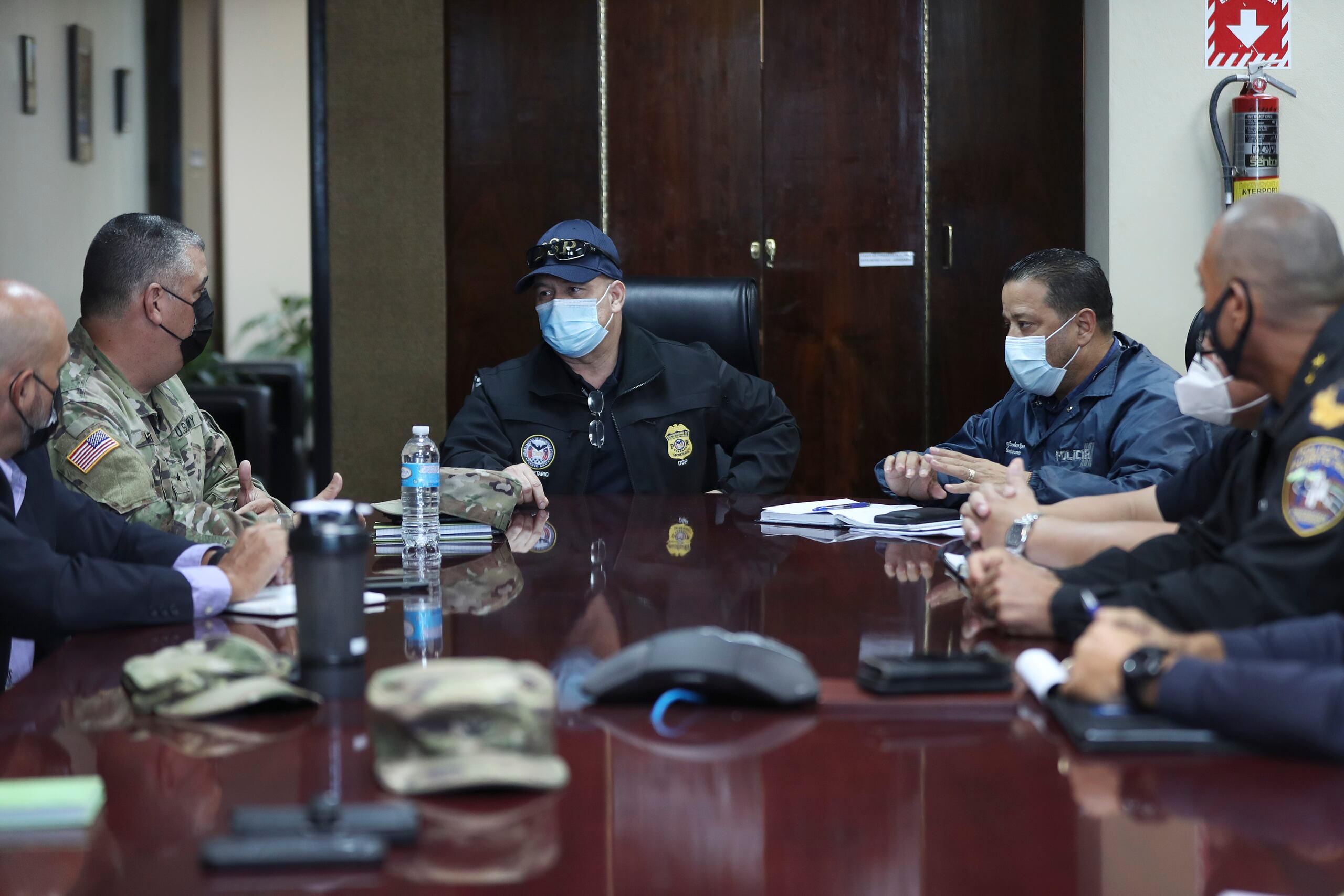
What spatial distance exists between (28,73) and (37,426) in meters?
3.72

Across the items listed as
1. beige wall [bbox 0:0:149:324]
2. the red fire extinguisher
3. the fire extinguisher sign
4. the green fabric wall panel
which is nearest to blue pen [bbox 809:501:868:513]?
the red fire extinguisher

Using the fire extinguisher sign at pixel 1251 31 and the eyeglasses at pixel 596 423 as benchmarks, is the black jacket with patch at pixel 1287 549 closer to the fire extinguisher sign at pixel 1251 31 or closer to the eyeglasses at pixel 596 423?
the eyeglasses at pixel 596 423

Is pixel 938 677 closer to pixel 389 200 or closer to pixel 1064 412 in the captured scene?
pixel 1064 412

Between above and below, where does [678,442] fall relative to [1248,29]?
below

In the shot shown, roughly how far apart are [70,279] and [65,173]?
434mm

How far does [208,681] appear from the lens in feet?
3.97

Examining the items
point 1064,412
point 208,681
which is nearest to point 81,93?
point 1064,412

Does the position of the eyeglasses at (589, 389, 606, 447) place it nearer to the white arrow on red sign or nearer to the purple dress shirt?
the purple dress shirt

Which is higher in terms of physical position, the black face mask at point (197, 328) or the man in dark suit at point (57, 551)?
the black face mask at point (197, 328)

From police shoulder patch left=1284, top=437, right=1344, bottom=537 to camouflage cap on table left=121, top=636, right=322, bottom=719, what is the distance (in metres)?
0.98

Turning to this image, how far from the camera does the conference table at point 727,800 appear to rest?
859 mm

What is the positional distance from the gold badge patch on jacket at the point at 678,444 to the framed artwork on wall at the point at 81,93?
3.57 m

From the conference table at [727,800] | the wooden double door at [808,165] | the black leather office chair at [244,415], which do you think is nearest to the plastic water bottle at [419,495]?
the conference table at [727,800]

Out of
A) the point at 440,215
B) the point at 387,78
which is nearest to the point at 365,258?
the point at 440,215
